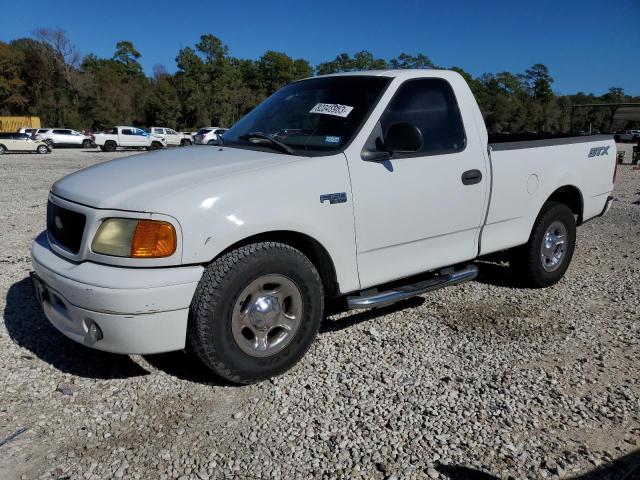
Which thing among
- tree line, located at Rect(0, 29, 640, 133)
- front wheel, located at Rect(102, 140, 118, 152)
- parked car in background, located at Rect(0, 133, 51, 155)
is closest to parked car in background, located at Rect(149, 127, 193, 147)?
front wheel, located at Rect(102, 140, 118, 152)

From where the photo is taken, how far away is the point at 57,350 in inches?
148

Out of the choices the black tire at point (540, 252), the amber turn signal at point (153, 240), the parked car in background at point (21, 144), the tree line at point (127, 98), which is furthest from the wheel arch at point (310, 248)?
the tree line at point (127, 98)

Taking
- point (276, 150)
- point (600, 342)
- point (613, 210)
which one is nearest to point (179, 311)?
point (276, 150)

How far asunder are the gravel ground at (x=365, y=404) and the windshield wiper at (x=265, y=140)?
4.71 feet

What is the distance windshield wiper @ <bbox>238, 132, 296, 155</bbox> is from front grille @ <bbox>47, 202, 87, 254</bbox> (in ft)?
4.31

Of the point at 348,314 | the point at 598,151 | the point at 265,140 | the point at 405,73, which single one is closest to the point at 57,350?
the point at 265,140

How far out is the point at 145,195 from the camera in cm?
291

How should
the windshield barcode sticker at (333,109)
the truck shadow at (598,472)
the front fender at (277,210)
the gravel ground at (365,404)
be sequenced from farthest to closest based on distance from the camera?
1. the windshield barcode sticker at (333,109)
2. the front fender at (277,210)
3. the gravel ground at (365,404)
4. the truck shadow at (598,472)

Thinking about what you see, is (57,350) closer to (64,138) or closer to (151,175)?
(151,175)

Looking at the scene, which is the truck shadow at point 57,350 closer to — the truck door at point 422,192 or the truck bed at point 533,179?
the truck door at point 422,192

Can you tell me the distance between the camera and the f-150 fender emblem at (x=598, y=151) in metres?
5.24

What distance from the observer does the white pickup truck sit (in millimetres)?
2846

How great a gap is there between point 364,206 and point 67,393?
2.17 meters

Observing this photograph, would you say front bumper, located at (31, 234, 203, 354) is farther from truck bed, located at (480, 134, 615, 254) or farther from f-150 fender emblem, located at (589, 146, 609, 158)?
f-150 fender emblem, located at (589, 146, 609, 158)
